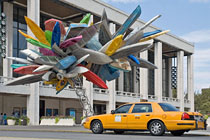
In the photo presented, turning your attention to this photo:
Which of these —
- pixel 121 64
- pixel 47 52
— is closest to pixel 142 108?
pixel 121 64

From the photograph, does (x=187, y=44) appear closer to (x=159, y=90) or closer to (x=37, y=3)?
(x=159, y=90)

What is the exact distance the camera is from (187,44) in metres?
70.6

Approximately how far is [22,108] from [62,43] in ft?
94.0

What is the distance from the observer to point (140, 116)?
16.4 m

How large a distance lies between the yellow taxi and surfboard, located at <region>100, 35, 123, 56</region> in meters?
2.72

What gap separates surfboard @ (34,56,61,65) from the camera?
16219 mm

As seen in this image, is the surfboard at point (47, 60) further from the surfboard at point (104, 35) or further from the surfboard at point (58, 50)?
the surfboard at point (104, 35)

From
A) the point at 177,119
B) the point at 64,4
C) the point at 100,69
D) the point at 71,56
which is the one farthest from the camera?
the point at 64,4

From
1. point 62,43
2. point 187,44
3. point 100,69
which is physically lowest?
point 100,69

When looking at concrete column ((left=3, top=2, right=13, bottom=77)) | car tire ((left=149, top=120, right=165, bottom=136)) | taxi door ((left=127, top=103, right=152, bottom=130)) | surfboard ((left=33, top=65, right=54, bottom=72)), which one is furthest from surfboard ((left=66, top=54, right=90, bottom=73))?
concrete column ((left=3, top=2, right=13, bottom=77))

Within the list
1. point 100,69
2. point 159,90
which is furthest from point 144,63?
point 159,90

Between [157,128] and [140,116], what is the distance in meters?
0.98

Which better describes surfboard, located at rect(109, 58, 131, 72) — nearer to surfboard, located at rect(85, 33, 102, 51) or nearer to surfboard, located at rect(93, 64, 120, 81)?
surfboard, located at rect(93, 64, 120, 81)

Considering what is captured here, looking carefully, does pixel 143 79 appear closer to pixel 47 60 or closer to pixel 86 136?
A: pixel 47 60
